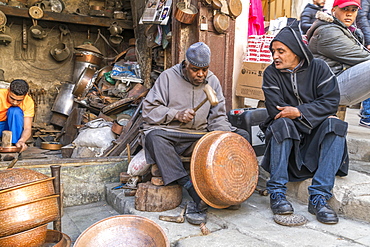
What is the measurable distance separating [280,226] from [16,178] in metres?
1.92

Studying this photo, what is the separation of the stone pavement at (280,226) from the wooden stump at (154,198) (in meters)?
0.05

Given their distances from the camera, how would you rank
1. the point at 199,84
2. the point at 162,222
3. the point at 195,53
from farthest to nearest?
the point at 199,84, the point at 195,53, the point at 162,222

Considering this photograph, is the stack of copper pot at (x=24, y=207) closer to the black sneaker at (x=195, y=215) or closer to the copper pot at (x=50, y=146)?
the black sneaker at (x=195, y=215)

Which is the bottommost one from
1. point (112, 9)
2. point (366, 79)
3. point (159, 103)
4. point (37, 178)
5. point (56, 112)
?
point (56, 112)

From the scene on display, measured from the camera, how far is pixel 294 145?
114 inches

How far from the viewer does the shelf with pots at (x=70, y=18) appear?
25.1 feet

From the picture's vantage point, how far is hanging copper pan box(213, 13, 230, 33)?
4.60 metres

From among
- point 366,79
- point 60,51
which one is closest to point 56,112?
point 60,51

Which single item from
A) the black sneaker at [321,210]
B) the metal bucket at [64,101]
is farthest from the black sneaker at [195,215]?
the metal bucket at [64,101]

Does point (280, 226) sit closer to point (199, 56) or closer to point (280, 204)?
point (280, 204)

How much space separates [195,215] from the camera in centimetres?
275

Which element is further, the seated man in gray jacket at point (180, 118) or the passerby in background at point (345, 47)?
the passerby in background at point (345, 47)

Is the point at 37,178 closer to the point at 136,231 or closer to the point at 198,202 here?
the point at 136,231

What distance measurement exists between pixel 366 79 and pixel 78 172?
3.24 metres
